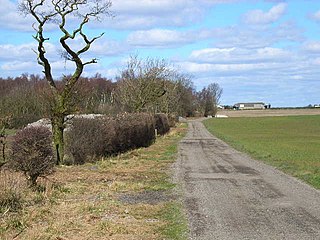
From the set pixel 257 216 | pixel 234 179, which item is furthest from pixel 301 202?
pixel 234 179

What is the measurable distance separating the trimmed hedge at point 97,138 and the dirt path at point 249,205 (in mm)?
6948

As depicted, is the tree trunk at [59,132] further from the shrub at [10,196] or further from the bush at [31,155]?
the shrub at [10,196]

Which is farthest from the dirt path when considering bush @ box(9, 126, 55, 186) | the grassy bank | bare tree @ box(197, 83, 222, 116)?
bare tree @ box(197, 83, 222, 116)

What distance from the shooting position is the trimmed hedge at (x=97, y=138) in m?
26.7

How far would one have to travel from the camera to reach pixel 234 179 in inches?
749

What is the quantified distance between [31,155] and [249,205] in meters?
6.03

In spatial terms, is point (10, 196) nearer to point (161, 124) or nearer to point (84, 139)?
point (84, 139)

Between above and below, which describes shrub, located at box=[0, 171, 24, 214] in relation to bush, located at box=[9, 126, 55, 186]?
below

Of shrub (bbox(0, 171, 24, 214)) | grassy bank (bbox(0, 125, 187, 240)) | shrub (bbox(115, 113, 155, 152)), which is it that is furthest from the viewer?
shrub (bbox(115, 113, 155, 152))

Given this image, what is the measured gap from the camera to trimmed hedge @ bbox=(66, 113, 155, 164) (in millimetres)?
26734

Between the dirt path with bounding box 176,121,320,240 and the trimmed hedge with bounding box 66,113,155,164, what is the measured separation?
6.95m

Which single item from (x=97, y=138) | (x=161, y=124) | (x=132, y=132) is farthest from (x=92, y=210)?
(x=161, y=124)

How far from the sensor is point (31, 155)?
14516 millimetres

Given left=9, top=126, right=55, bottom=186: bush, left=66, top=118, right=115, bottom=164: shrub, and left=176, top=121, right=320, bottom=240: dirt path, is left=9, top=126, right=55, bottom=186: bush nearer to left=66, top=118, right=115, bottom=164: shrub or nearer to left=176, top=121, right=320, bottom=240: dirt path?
left=176, top=121, right=320, bottom=240: dirt path
